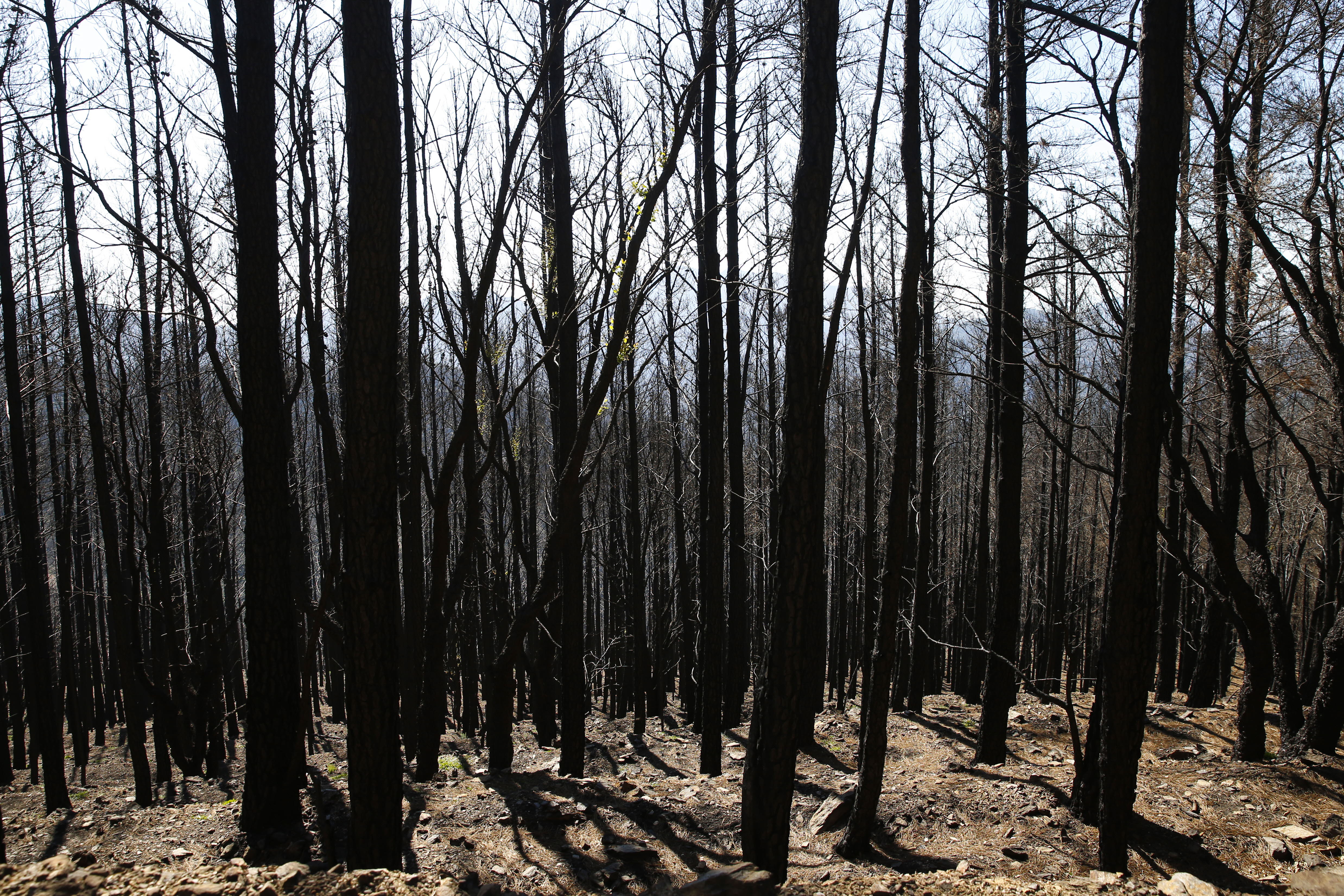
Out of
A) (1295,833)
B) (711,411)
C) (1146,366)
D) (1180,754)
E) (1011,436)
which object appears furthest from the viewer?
(711,411)

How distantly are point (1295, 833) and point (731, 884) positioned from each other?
482cm

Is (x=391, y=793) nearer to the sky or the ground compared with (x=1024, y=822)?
nearer to the sky

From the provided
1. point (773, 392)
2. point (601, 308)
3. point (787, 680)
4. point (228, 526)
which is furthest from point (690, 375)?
point (787, 680)

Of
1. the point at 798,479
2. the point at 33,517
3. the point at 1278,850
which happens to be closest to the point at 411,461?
the point at 33,517

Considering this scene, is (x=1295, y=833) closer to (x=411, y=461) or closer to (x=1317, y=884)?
(x=1317, y=884)

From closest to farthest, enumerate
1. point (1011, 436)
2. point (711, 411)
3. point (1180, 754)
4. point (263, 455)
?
point (263, 455)
point (1011, 436)
point (1180, 754)
point (711, 411)

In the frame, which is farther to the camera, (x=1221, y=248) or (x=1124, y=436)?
(x=1221, y=248)

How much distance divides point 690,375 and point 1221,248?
13.7 metres

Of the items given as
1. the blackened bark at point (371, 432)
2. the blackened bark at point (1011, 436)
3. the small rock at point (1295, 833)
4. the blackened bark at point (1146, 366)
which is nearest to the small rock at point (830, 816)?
the blackened bark at point (1011, 436)

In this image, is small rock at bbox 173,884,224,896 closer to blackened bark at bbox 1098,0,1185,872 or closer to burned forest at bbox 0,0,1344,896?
burned forest at bbox 0,0,1344,896

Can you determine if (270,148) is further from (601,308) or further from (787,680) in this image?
(787,680)

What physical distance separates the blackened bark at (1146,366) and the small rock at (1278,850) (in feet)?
5.22

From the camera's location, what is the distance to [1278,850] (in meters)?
5.21

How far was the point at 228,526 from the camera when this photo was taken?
1212 cm
